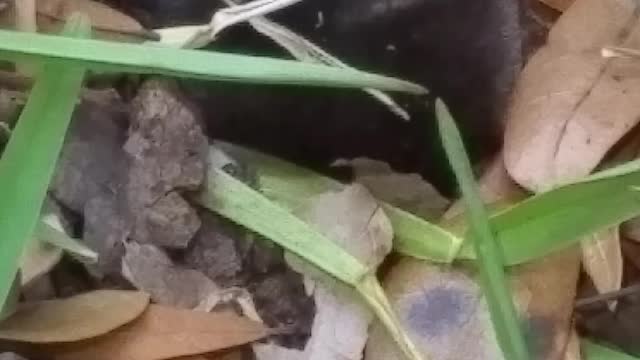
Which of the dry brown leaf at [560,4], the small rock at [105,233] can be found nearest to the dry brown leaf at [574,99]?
the dry brown leaf at [560,4]

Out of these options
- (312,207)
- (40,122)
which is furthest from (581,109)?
(40,122)

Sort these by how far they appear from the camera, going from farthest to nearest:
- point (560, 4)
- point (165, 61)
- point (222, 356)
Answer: point (560, 4) < point (222, 356) < point (165, 61)

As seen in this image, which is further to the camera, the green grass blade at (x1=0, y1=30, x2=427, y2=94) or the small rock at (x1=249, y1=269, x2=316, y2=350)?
the small rock at (x1=249, y1=269, x2=316, y2=350)

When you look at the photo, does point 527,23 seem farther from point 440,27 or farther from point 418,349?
point 418,349

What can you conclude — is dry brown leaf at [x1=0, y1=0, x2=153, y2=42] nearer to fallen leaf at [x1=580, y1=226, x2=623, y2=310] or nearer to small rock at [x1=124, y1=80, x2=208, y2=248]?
small rock at [x1=124, y1=80, x2=208, y2=248]

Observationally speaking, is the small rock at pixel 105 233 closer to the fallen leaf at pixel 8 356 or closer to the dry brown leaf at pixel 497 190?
the fallen leaf at pixel 8 356

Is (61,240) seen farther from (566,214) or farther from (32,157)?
(566,214)

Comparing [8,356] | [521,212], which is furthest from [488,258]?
[8,356]

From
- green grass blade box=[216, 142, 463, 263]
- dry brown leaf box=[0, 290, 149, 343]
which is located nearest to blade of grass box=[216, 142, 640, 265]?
green grass blade box=[216, 142, 463, 263]
